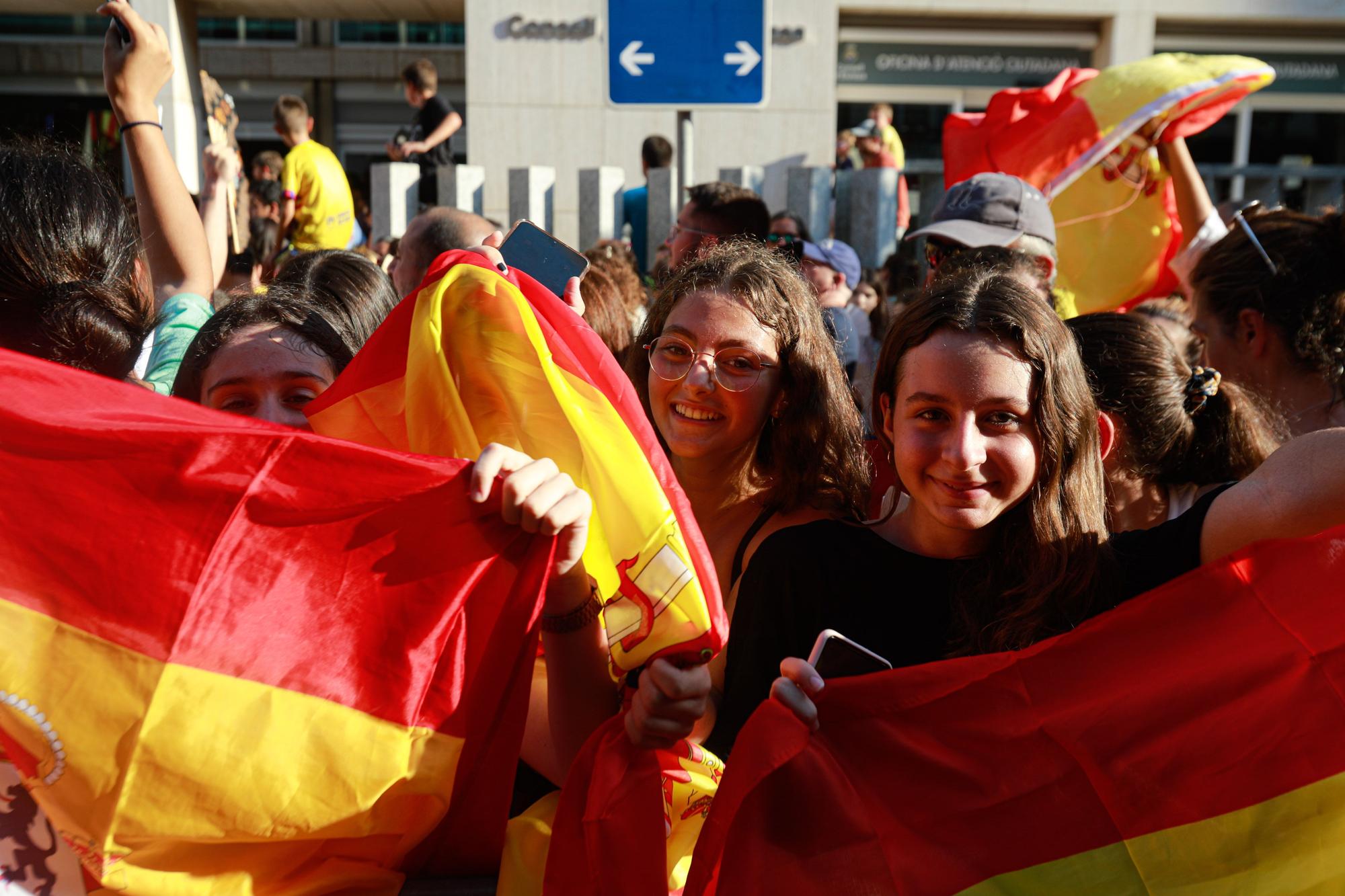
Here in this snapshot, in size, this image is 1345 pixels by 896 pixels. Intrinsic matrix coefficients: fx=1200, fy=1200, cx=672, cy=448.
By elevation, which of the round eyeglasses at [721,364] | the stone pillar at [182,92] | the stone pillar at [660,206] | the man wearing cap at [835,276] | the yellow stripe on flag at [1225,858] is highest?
the stone pillar at [182,92]

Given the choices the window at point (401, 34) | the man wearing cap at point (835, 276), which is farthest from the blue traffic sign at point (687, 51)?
the window at point (401, 34)

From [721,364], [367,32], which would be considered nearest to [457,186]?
[721,364]

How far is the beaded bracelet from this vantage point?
6.46ft

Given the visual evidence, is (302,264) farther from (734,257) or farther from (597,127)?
(597,127)

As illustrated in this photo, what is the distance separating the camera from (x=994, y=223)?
3.87m

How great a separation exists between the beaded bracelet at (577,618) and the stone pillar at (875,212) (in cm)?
627

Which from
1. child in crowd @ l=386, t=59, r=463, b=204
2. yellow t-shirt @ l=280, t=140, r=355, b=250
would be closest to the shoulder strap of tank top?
yellow t-shirt @ l=280, t=140, r=355, b=250

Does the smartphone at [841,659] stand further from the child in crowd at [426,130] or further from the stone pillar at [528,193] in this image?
the child in crowd at [426,130]

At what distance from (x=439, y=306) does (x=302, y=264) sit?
1339mm

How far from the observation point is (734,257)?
292cm

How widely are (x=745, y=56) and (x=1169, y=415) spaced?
2.20 meters

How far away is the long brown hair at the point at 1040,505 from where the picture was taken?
2.09 m

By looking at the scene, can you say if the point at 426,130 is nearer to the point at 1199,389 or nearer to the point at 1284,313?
the point at 1284,313

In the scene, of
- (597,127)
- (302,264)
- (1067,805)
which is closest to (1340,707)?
(1067,805)
